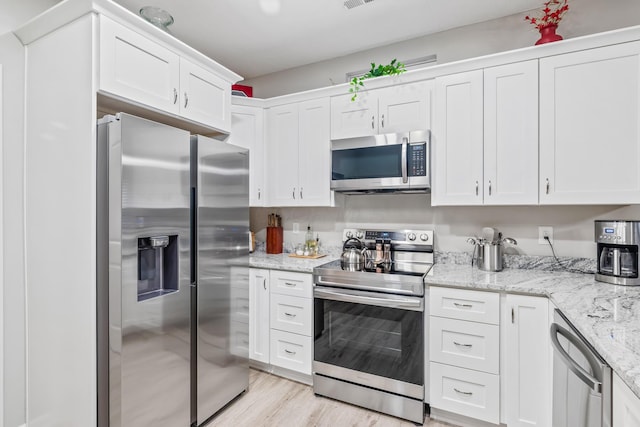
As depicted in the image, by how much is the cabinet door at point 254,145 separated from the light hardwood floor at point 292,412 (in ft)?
5.21

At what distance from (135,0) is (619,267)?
3.50 metres

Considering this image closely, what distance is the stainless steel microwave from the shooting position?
237cm

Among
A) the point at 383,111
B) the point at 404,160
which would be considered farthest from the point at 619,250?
the point at 383,111

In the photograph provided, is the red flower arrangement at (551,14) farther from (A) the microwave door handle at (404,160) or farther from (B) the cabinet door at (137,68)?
(B) the cabinet door at (137,68)

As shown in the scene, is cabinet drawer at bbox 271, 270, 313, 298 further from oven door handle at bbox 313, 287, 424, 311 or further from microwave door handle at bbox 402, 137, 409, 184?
microwave door handle at bbox 402, 137, 409, 184

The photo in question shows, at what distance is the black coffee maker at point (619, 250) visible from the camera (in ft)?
6.04

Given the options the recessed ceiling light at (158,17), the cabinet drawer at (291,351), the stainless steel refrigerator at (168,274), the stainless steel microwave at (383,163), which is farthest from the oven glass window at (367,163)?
the recessed ceiling light at (158,17)

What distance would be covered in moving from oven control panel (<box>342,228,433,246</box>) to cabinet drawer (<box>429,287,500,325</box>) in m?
0.64

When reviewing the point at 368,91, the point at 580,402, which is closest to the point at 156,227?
the point at 368,91

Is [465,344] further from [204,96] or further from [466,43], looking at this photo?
[204,96]

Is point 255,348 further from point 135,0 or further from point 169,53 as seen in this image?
point 135,0

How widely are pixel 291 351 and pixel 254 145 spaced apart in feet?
5.99

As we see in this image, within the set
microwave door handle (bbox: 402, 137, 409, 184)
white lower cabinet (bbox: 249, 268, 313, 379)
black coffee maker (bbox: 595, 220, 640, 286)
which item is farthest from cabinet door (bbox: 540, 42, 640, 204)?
white lower cabinet (bbox: 249, 268, 313, 379)

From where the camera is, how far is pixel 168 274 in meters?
1.91
